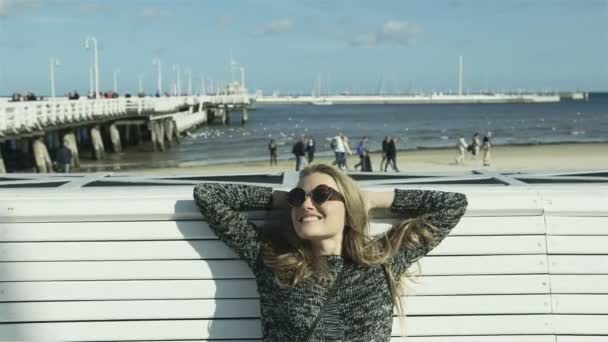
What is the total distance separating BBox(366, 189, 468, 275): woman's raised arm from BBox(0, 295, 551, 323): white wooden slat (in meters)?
0.35

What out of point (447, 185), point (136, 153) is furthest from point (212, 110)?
point (447, 185)

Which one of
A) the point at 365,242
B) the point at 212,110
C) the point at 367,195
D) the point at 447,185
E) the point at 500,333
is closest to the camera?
the point at 365,242

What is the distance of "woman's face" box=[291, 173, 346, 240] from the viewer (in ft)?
9.23

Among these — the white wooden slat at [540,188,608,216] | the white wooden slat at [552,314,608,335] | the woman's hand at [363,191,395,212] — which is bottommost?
the white wooden slat at [552,314,608,335]

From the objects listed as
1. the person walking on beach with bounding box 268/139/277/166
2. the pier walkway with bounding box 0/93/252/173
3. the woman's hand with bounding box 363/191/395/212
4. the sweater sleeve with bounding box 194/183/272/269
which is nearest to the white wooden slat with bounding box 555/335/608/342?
the woman's hand with bounding box 363/191/395/212

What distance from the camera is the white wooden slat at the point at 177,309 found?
3211 millimetres

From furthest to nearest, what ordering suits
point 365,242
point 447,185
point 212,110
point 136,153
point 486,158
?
point 212,110 → point 136,153 → point 486,158 → point 447,185 → point 365,242

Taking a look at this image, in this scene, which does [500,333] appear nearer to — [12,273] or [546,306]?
[546,306]

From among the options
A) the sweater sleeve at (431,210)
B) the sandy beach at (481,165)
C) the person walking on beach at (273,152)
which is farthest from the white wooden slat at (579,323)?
the person walking on beach at (273,152)

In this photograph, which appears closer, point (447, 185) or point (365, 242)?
point (365, 242)

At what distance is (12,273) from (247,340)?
43.0 inches

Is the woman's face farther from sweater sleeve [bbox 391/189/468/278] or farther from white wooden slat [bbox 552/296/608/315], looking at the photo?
white wooden slat [bbox 552/296/608/315]

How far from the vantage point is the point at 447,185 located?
3.54 metres

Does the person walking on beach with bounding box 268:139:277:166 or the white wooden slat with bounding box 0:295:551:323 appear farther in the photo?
the person walking on beach with bounding box 268:139:277:166
